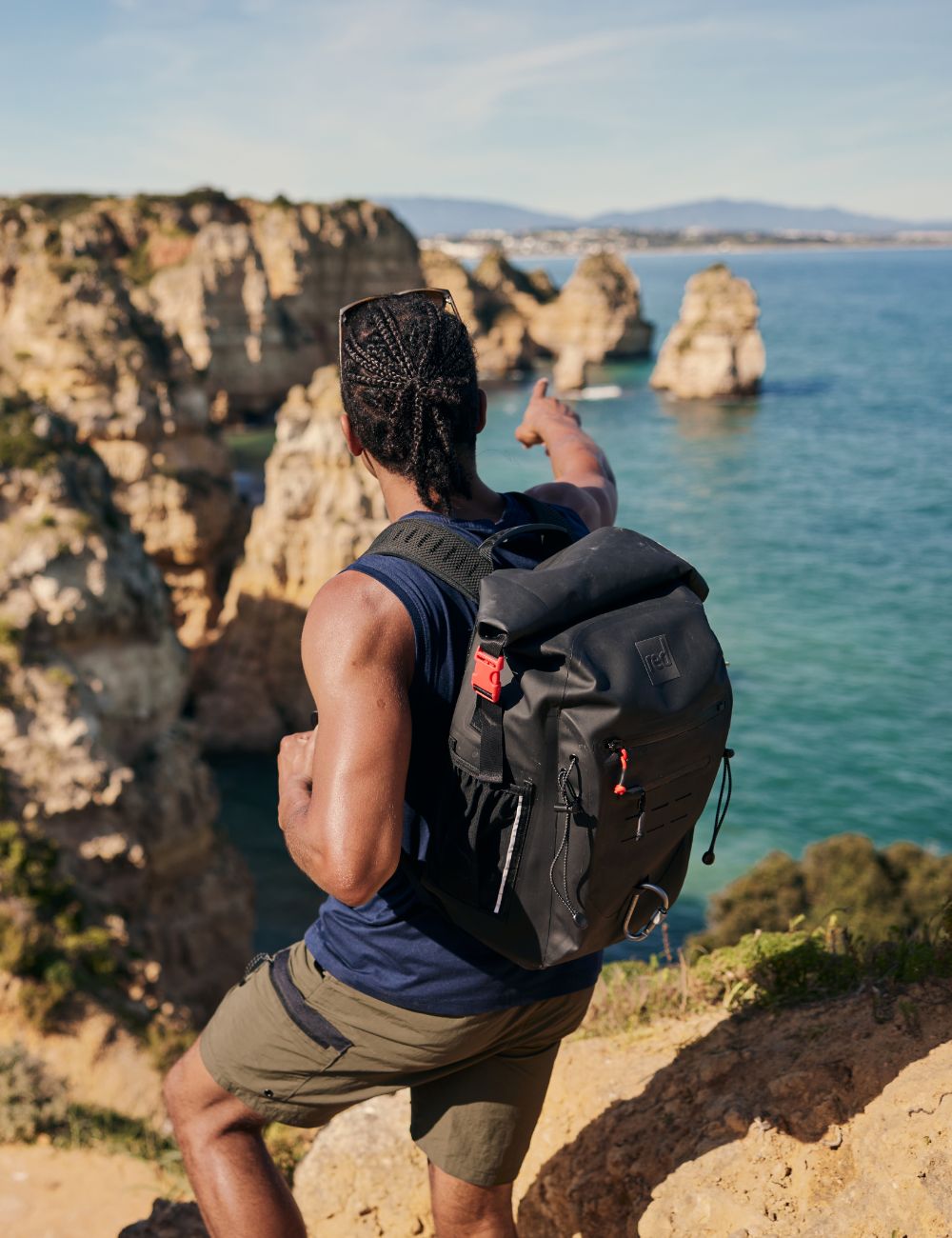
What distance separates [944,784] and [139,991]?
20.8m

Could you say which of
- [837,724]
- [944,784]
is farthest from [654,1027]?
[837,724]

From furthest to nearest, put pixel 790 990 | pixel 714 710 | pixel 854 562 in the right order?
pixel 854 562 → pixel 790 990 → pixel 714 710

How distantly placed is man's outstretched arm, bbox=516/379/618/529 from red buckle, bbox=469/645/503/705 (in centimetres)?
96

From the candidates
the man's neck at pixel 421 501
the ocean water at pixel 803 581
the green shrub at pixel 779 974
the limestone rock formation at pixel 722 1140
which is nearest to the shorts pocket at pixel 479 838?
the man's neck at pixel 421 501

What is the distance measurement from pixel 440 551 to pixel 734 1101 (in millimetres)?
2227

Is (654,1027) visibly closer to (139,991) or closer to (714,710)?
(714,710)

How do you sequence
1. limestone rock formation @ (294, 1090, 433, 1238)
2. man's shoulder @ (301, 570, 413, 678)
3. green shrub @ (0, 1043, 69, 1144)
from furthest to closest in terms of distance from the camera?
green shrub @ (0, 1043, 69, 1144)
limestone rock formation @ (294, 1090, 433, 1238)
man's shoulder @ (301, 570, 413, 678)

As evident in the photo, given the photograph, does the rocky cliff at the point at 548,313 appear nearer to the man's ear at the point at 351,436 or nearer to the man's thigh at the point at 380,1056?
the man's ear at the point at 351,436

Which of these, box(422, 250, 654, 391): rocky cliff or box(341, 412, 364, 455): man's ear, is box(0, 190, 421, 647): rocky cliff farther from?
box(422, 250, 654, 391): rocky cliff

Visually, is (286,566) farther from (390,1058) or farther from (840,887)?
(390,1058)

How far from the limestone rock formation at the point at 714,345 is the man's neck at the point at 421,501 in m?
66.8

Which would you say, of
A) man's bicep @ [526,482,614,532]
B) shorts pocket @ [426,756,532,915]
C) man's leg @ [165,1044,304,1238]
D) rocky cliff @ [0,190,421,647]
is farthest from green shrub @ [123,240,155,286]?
shorts pocket @ [426,756,532,915]

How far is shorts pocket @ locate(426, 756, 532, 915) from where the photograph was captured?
2.25 m

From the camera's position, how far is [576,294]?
268ft
